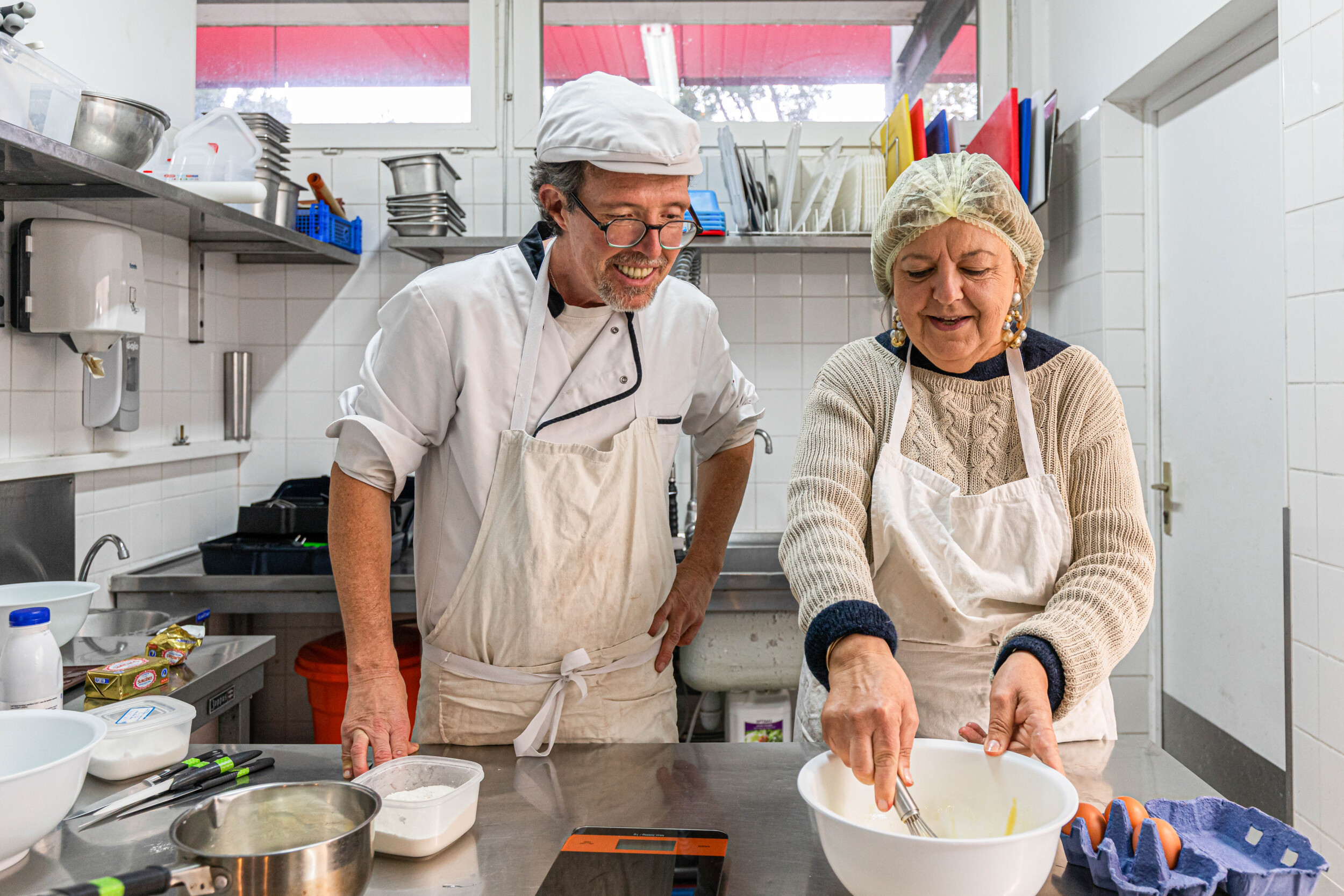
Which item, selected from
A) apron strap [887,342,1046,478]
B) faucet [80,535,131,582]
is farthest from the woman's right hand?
faucet [80,535,131,582]

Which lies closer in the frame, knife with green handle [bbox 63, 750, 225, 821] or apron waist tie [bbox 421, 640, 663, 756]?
knife with green handle [bbox 63, 750, 225, 821]

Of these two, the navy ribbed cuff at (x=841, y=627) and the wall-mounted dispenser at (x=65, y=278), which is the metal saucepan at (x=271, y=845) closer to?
the navy ribbed cuff at (x=841, y=627)

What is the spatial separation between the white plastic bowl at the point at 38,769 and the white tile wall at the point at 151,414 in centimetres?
134

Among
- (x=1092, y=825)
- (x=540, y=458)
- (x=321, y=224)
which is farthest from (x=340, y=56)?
(x=1092, y=825)

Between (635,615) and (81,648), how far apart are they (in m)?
1.23

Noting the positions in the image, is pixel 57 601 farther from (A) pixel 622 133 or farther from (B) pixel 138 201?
(A) pixel 622 133

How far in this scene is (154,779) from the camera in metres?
1.13

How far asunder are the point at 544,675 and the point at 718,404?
1.95 feet

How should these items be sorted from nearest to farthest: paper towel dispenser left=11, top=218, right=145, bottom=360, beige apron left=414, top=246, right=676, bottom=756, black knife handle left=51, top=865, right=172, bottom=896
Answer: black knife handle left=51, top=865, right=172, bottom=896 → beige apron left=414, top=246, right=676, bottom=756 → paper towel dispenser left=11, top=218, right=145, bottom=360

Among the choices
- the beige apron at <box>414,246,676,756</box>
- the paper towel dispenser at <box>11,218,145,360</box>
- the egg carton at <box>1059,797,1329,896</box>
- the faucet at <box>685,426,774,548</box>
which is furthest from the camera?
the faucet at <box>685,426,774,548</box>

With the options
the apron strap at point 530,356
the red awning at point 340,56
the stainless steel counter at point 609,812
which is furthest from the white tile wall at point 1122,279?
the red awning at point 340,56

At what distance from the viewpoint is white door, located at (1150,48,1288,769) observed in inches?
84.1

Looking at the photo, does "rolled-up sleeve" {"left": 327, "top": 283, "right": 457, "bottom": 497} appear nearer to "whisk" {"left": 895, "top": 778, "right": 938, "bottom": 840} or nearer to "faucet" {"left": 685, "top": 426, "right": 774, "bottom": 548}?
"whisk" {"left": 895, "top": 778, "right": 938, "bottom": 840}

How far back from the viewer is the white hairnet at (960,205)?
1.19 m
